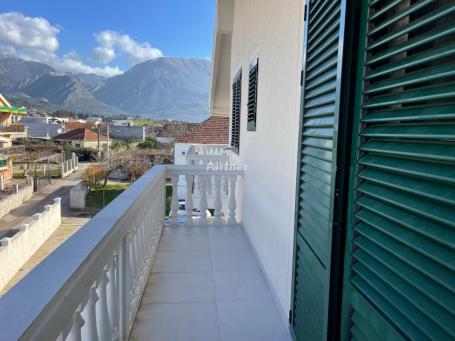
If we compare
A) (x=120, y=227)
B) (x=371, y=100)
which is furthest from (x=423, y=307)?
(x=120, y=227)

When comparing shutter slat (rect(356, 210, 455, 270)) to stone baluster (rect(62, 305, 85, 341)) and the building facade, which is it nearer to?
the building facade

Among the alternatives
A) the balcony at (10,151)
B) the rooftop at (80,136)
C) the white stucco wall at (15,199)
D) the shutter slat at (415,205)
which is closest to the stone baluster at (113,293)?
the shutter slat at (415,205)

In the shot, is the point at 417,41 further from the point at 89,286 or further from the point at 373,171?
the point at 89,286

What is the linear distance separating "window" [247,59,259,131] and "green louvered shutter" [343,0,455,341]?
270 centimetres

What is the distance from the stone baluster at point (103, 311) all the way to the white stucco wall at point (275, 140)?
1142 millimetres

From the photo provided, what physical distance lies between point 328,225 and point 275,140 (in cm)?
149

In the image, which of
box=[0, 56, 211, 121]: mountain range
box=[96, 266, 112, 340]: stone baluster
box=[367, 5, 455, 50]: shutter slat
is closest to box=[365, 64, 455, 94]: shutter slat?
box=[367, 5, 455, 50]: shutter slat

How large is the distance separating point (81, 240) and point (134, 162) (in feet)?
83.5

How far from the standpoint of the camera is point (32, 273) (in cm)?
92

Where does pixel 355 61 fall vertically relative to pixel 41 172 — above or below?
above

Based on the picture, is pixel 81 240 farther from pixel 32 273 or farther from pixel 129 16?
pixel 129 16

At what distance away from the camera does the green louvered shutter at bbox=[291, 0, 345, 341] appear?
1.23 m

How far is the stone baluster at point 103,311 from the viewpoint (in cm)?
143

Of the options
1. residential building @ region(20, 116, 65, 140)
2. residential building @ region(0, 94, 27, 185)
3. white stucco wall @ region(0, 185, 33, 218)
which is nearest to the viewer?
white stucco wall @ region(0, 185, 33, 218)
